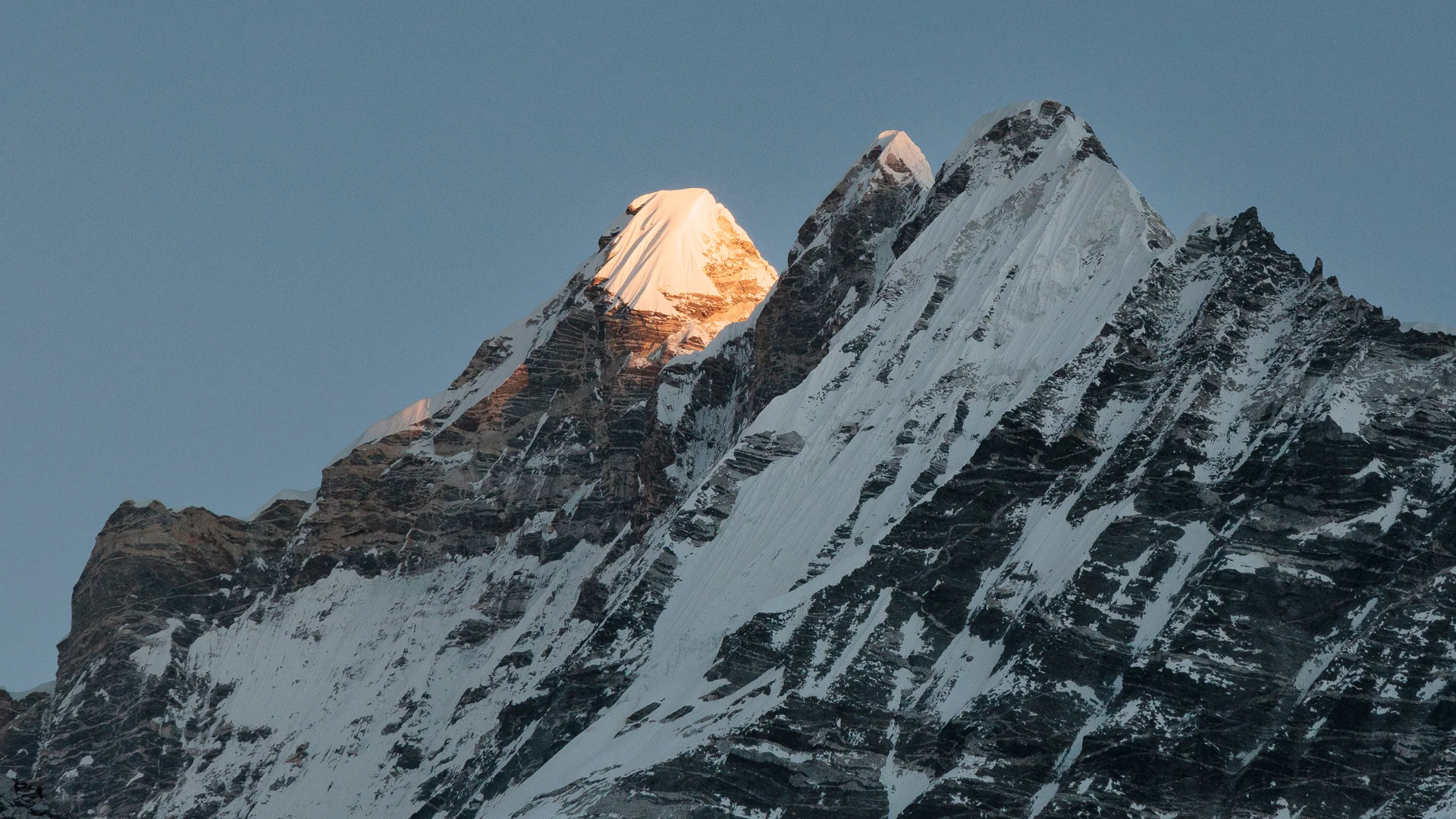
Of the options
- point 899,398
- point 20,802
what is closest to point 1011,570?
point 899,398

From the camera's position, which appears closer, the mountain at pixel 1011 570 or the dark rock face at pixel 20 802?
the dark rock face at pixel 20 802

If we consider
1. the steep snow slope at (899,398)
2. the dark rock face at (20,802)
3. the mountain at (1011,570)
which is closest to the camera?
the dark rock face at (20,802)

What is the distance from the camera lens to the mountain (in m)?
115

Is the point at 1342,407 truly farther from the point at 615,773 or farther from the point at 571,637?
the point at 571,637

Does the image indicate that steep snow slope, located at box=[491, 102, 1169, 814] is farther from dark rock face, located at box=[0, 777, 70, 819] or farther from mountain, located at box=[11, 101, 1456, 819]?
dark rock face, located at box=[0, 777, 70, 819]

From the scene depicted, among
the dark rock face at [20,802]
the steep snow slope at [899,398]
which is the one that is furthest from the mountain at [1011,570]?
the dark rock face at [20,802]

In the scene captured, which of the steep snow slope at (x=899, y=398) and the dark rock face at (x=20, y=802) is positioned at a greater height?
the steep snow slope at (x=899, y=398)

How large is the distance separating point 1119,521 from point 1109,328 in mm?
23723

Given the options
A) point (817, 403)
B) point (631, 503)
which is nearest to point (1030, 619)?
point (817, 403)

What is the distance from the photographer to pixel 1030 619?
125562mm

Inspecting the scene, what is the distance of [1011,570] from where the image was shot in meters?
132

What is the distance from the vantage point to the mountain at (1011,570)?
376 feet

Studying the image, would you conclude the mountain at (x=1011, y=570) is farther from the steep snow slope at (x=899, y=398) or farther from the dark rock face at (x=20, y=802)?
the dark rock face at (x=20, y=802)

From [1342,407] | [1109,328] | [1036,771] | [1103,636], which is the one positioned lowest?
[1036,771]
